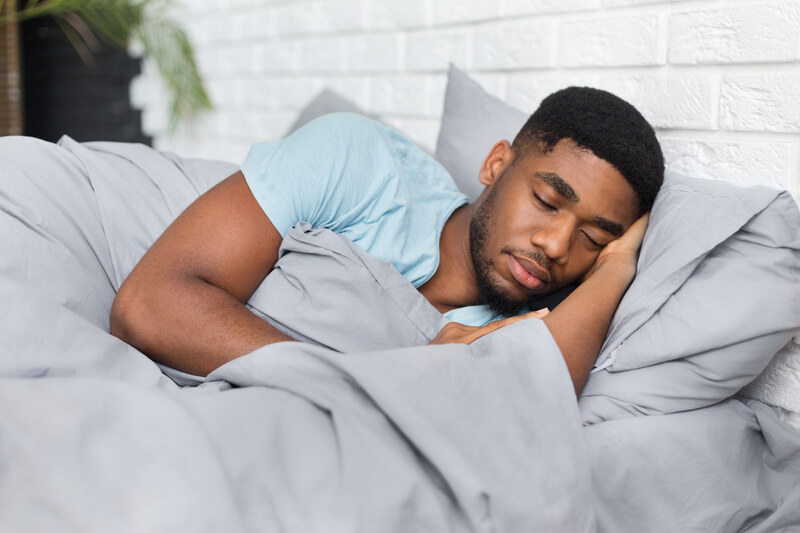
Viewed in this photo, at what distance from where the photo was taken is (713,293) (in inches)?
47.1

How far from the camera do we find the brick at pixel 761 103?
1308mm

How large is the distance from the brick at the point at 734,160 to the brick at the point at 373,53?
3.16ft

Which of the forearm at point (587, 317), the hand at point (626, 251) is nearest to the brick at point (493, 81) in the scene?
the hand at point (626, 251)

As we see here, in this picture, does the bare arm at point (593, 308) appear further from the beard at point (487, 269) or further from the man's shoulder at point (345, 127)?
the man's shoulder at point (345, 127)

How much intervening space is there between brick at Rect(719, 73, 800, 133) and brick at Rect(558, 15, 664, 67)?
18 cm

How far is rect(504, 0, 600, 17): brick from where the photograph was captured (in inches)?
66.6

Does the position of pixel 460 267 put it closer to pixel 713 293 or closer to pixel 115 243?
pixel 713 293

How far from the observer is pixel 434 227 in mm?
1563

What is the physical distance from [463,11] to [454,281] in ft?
2.75

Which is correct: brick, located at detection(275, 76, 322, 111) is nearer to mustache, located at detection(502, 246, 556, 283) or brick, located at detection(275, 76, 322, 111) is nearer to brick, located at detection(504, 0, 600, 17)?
brick, located at detection(504, 0, 600, 17)

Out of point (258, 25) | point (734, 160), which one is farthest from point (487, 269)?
point (258, 25)

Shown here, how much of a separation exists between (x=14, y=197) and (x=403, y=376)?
0.82 meters

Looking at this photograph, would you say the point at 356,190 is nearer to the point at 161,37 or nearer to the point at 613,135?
the point at 613,135

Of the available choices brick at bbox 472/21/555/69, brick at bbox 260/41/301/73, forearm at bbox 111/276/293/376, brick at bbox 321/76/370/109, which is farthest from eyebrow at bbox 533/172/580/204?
brick at bbox 260/41/301/73
